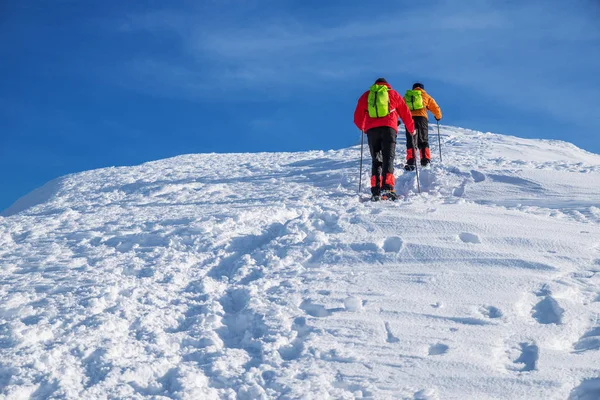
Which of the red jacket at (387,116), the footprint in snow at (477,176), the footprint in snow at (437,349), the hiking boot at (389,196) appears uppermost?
the red jacket at (387,116)

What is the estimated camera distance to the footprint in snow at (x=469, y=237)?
646 cm

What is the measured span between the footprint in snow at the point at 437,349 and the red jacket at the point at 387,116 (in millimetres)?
5328

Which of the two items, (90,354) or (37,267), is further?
(37,267)

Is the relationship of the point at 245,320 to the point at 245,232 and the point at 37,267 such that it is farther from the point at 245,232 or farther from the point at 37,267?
the point at 37,267

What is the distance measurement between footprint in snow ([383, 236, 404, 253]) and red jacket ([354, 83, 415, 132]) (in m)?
3.14

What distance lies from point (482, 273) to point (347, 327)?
5.59ft

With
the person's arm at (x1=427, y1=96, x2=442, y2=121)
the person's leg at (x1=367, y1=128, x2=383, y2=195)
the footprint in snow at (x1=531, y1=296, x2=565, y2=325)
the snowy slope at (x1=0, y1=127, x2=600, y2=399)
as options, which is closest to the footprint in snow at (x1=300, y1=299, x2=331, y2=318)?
the snowy slope at (x1=0, y1=127, x2=600, y2=399)

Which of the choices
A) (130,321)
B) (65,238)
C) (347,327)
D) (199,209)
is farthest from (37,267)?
(347,327)

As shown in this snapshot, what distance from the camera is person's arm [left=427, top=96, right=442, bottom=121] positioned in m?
12.8

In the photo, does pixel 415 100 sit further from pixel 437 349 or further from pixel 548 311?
pixel 437 349

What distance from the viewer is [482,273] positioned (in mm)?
5633

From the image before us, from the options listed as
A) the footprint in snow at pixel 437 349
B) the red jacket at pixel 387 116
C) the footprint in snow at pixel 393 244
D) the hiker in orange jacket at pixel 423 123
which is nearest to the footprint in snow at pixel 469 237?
the footprint in snow at pixel 393 244

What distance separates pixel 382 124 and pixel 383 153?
49 cm

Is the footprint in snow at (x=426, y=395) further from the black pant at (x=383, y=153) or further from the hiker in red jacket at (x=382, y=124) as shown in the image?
the black pant at (x=383, y=153)
